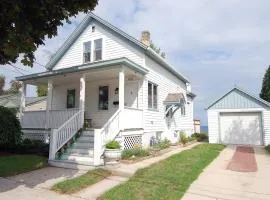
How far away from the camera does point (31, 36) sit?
761 cm

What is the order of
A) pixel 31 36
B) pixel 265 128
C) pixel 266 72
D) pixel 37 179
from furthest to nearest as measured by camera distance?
1. pixel 266 72
2. pixel 265 128
3. pixel 37 179
4. pixel 31 36

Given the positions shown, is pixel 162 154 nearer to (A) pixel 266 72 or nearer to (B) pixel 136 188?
(B) pixel 136 188

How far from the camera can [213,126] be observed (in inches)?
832

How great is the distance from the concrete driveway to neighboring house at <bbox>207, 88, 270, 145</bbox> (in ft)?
33.7

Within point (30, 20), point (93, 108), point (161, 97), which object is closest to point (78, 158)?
point (93, 108)

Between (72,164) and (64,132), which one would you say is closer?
(72,164)

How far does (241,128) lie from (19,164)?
16257 mm

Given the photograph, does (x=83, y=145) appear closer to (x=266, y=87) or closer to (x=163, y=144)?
(x=163, y=144)

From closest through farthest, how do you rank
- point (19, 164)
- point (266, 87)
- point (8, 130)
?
point (19, 164), point (8, 130), point (266, 87)

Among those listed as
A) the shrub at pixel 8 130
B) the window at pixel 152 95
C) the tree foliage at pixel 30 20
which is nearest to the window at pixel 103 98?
the window at pixel 152 95

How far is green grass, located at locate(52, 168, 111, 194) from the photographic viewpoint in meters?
7.44

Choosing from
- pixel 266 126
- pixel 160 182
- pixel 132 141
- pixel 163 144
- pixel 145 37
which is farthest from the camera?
pixel 266 126

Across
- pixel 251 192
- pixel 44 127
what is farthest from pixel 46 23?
pixel 44 127

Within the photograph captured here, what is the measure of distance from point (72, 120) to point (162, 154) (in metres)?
4.75
